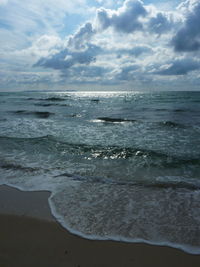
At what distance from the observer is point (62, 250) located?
3066 mm

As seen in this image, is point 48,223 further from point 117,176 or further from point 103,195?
point 117,176

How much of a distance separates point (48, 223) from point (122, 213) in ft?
4.98

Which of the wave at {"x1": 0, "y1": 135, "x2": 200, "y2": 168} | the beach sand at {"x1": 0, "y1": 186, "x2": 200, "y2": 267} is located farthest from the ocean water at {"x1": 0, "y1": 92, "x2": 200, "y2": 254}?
the beach sand at {"x1": 0, "y1": 186, "x2": 200, "y2": 267}

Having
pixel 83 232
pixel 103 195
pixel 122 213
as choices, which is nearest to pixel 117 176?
pixel 103 195

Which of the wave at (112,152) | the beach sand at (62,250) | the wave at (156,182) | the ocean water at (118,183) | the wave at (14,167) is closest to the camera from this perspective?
the beach sand at (62,250)

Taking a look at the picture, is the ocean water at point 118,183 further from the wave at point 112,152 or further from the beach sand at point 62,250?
the beach sand at point 62,250

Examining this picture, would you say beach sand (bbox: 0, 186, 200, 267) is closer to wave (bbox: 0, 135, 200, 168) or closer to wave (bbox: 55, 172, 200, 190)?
wave (bbox: 55, 172, 200, 190)

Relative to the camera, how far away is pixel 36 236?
3379 millimetres

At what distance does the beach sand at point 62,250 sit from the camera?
2.84m

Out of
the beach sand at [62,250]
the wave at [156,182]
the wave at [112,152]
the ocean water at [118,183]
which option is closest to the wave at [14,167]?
the ocean water at [118,183]

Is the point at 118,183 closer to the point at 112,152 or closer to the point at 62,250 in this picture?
the point at 62,250

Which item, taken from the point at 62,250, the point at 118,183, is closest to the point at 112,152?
the point at 118,183

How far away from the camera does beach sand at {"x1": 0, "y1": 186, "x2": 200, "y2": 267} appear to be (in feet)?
9.30

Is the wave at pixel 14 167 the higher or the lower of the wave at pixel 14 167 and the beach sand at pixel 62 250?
the lower
